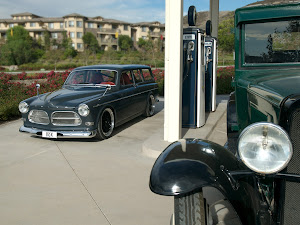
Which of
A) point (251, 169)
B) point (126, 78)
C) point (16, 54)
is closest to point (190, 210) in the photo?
point (251, 169)

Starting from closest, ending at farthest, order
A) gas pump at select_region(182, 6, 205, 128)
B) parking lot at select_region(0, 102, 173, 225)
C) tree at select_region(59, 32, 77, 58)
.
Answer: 1. parking lot at select_region(0, 102, 173, 225)
2. gas pump at select_region(182, 6, 205, 128)
3. tree at select_region(59, 32, 77, 58)

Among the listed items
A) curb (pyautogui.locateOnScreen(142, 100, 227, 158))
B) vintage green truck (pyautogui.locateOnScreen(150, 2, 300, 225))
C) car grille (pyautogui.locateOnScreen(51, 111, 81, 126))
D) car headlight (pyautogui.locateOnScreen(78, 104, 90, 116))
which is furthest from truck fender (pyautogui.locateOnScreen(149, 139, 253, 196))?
car grille (pyautogui.locateOnScreen(51, 111, 81, 126))

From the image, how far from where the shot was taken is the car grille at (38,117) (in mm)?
5609

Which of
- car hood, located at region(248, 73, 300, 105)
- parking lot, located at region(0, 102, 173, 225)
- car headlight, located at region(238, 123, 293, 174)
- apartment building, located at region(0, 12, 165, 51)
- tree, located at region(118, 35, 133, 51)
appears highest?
apartment building, located at region(0, 12, 165, 51)

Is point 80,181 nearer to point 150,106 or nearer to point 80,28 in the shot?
point 150,106

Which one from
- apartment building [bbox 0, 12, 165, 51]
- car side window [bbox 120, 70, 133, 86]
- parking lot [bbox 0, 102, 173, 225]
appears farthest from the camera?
apartment building [bbox 0, 12, 165, 51]

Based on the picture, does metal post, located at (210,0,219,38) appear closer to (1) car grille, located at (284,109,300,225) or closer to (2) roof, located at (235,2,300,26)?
(2) roof, located at (235,2,300,26)

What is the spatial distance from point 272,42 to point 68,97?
3.68 meters

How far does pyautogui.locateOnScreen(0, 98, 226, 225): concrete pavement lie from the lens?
3.02m

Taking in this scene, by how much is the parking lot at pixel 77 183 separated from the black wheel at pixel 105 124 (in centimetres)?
15

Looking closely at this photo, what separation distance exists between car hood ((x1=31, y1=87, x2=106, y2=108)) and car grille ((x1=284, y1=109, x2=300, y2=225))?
416 centimetres

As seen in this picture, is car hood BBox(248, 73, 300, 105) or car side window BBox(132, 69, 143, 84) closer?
car hood BBox(248, 73, 300, 105)

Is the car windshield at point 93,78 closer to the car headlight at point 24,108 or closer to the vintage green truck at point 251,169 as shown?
the car headlight at point 24,108

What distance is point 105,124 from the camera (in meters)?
5.92
